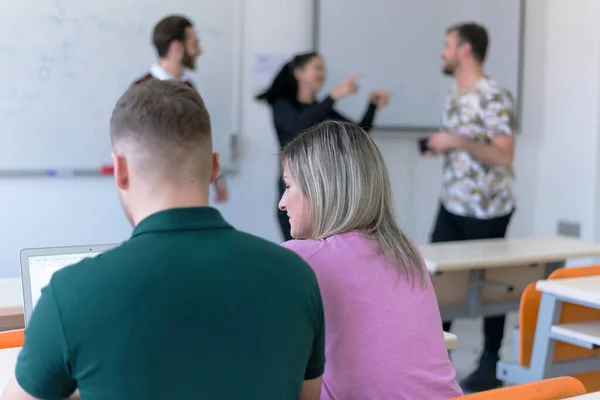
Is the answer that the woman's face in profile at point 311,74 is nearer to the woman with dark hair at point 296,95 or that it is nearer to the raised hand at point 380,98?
the woman with dark hair at point 296,95

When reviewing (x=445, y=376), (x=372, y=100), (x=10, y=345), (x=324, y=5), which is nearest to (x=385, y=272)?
(x=445, y=376)

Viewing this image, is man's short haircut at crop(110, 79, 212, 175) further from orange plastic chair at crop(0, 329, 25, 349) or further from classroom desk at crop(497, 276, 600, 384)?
classroom desk at crop(497, 276, 600, 384)

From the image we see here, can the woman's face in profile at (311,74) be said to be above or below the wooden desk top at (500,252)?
above

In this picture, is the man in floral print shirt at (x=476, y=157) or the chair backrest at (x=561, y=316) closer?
the chair backrest at (x=561, y=316)

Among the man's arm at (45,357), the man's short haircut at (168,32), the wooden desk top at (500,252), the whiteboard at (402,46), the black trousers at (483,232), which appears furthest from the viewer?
the whiteboard at (402,46)

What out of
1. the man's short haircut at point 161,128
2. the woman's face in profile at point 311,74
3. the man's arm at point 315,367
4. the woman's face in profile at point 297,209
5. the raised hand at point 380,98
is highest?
the woman's face in profile at point 311,74

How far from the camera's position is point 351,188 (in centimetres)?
151

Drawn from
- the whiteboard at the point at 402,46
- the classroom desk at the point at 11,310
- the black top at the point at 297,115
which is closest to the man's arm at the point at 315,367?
the classroom desk at the point at 11,310

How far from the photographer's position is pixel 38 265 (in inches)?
63.2

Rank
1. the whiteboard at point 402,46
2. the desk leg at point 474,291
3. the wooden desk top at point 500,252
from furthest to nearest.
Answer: the whiteboard at point 402,46
the desk leg at point 474,291
the wooden desk top at point 500,252

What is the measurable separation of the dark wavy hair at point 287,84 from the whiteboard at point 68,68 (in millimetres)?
617

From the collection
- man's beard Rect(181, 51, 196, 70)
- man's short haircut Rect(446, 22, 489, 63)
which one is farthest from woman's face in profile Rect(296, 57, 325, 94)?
man's short haircut Rect(446, 22, 489, 63)

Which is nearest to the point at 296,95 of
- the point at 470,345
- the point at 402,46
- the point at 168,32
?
the point at 168,32

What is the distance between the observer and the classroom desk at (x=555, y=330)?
234 centimetres
